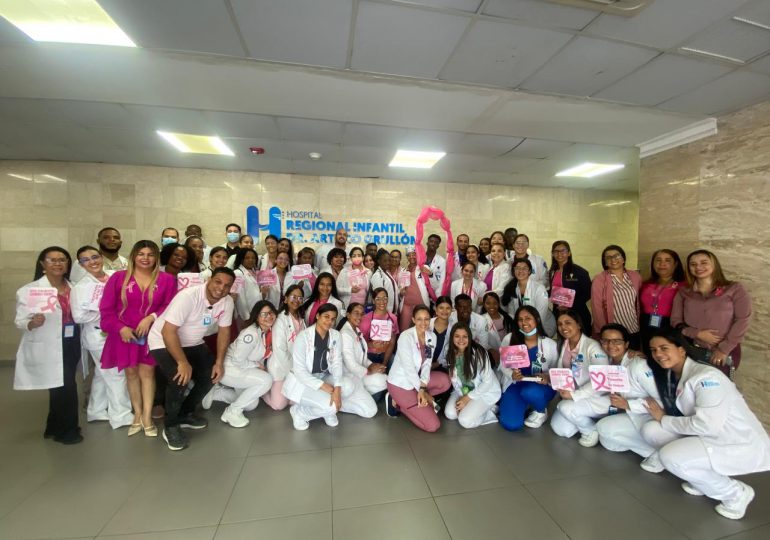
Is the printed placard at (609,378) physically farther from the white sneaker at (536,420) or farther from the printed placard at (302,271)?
the printed placard at (302,271)

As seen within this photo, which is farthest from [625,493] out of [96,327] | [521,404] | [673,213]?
[96,327]

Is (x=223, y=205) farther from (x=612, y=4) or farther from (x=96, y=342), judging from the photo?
(x=612, y=4)

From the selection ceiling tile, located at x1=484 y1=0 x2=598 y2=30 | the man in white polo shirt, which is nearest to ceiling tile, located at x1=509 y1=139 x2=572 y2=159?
ceiling tile, located at x1=484 y1=0 x2=598 y2=30

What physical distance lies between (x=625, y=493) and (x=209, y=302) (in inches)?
157

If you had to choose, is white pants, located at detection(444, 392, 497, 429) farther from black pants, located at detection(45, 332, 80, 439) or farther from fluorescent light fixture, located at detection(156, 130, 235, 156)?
fluorescent light fixture, located at detection(156, 130, 235, 156)

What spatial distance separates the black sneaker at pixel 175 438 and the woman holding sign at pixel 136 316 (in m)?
0.32

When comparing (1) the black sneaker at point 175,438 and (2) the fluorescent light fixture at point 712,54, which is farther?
(1) the black sneaker at point 175,438

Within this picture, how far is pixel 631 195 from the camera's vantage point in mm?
8016

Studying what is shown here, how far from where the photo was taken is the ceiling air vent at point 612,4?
6.71 ft

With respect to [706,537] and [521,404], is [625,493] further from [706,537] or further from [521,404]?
[521,404]

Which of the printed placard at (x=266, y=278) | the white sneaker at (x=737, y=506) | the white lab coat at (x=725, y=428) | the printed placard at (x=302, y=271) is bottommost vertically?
the white sneaker at (x=737, y=506)

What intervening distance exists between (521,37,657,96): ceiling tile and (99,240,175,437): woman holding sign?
3997mm

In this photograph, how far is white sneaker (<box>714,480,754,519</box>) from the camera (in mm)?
2197

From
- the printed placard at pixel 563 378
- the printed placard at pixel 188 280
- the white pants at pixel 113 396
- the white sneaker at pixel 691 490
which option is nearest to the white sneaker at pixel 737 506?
the white sneaker at pixel 691 490
